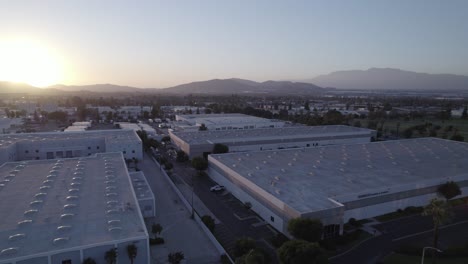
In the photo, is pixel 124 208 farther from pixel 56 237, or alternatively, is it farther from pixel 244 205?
pixel 244 205

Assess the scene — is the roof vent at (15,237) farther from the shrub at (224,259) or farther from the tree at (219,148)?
the tree at (219,148)

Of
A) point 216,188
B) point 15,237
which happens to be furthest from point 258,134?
point 15,237

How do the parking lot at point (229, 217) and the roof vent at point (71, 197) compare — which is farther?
the parking lot at point (229, 217)

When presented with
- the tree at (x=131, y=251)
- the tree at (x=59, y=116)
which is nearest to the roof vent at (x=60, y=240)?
the tree at (x=131, y=251)

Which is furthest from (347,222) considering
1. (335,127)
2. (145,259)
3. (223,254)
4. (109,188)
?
(335,127)


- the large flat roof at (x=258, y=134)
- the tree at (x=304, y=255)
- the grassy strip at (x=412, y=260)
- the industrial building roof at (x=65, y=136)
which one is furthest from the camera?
the large flat roof at (x=258, y=134)

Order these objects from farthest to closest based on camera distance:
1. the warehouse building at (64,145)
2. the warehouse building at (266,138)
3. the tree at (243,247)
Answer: the warehouse building at (266,138), the warehouse building at (64,145), the tree at (243,247)

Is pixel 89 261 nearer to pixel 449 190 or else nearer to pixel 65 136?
pixel 449 190
